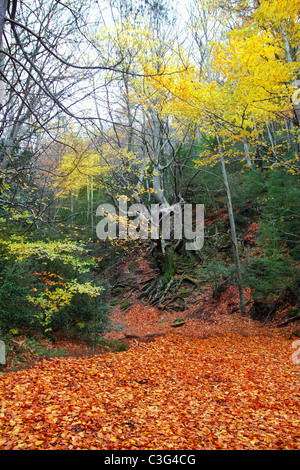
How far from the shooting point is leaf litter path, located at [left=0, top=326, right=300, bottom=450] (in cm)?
235

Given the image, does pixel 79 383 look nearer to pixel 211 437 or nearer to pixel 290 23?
pixel 211 437

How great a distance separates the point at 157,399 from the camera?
3283mm

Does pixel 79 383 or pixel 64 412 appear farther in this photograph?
pixel 79 383

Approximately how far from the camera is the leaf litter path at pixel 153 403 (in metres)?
2.35

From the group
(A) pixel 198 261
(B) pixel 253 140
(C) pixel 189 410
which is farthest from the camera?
(A) pixel 198 261

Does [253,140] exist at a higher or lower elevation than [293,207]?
higher

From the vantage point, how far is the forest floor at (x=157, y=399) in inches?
92.7

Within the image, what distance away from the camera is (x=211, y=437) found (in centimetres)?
246

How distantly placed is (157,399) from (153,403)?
0.14 m

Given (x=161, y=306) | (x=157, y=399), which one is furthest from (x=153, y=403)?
(x=161, y=306)

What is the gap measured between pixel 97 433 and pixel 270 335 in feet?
19.0

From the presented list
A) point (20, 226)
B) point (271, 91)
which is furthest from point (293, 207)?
point (20, 226)

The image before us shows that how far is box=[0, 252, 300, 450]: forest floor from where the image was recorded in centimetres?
236

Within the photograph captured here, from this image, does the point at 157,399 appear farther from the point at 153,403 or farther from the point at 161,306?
the point at 161,306
